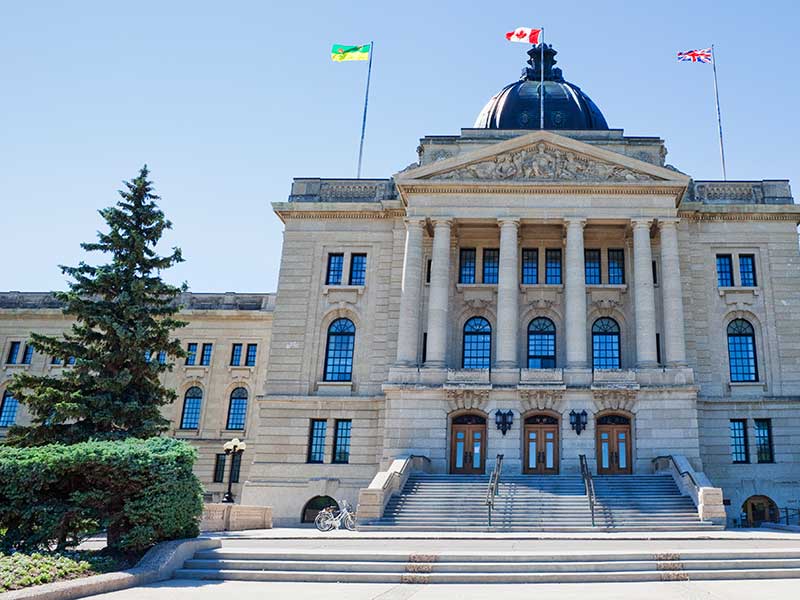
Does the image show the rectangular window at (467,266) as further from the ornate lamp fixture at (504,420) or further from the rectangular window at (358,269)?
the ornate lamp fixture at (504,420)

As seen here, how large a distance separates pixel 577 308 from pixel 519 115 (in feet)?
52.5

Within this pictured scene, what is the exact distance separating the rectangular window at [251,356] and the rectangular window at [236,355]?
512 millimetres

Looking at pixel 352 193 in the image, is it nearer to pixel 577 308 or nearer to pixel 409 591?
pixel 577 308

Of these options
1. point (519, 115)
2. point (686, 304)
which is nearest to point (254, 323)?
point (519, 115)

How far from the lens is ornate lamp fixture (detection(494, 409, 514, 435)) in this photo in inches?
1297

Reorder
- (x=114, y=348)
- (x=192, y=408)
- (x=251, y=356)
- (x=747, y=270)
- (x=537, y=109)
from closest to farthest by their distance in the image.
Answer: (x=114, y=348)
(x=747, y=270)
(x=537, y=109)
(x=192, y=408)
(x=251, y=356)

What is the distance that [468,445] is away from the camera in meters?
33.6

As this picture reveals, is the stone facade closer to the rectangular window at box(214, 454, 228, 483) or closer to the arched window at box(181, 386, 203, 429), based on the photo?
the rectangular window at box(214, 454, 228, 483)

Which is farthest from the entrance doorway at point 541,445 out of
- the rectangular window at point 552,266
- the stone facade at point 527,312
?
the rectangular window at point 552,266

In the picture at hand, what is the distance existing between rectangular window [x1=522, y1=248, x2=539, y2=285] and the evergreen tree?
1829cm

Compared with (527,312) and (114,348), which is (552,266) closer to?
(527,312)

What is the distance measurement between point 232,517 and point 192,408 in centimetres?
2298

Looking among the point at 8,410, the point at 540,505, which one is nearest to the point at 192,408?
the point at 8,410

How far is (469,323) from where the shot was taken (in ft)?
124
